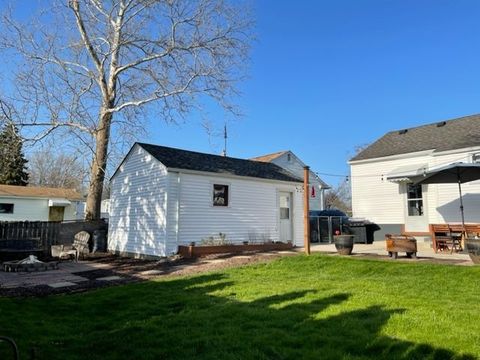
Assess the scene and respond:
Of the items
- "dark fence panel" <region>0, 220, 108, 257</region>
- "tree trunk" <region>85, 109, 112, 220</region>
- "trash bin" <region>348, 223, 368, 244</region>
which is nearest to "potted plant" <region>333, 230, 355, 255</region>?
"trash bin" <region>348, 223, 368, 244</region>

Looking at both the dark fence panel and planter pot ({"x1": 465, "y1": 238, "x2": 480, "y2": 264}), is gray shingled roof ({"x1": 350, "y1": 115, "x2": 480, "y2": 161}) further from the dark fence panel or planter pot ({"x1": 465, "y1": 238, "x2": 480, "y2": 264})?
the dark fence panel

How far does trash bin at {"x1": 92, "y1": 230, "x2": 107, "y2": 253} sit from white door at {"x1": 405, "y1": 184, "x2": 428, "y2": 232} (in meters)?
13.3

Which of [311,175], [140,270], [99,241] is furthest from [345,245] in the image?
[311,175]

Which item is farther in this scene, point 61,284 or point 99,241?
point 99,241

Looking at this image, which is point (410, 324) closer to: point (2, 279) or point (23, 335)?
point (23, 335)

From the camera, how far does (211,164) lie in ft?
55.7

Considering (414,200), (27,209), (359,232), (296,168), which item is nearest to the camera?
(414,200)

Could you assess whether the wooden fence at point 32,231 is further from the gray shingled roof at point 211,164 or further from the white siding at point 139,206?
the gray shingled roof at point 211,164

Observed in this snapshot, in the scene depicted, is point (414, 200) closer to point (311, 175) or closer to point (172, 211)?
point (172, 211)

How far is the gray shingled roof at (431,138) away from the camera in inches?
662

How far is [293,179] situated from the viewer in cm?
1905

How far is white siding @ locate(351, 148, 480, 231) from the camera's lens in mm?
15875

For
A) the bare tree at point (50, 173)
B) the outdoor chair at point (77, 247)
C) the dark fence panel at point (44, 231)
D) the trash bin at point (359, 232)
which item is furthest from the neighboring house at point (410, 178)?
the bare tree at point (50, 173)

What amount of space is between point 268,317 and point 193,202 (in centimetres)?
967
